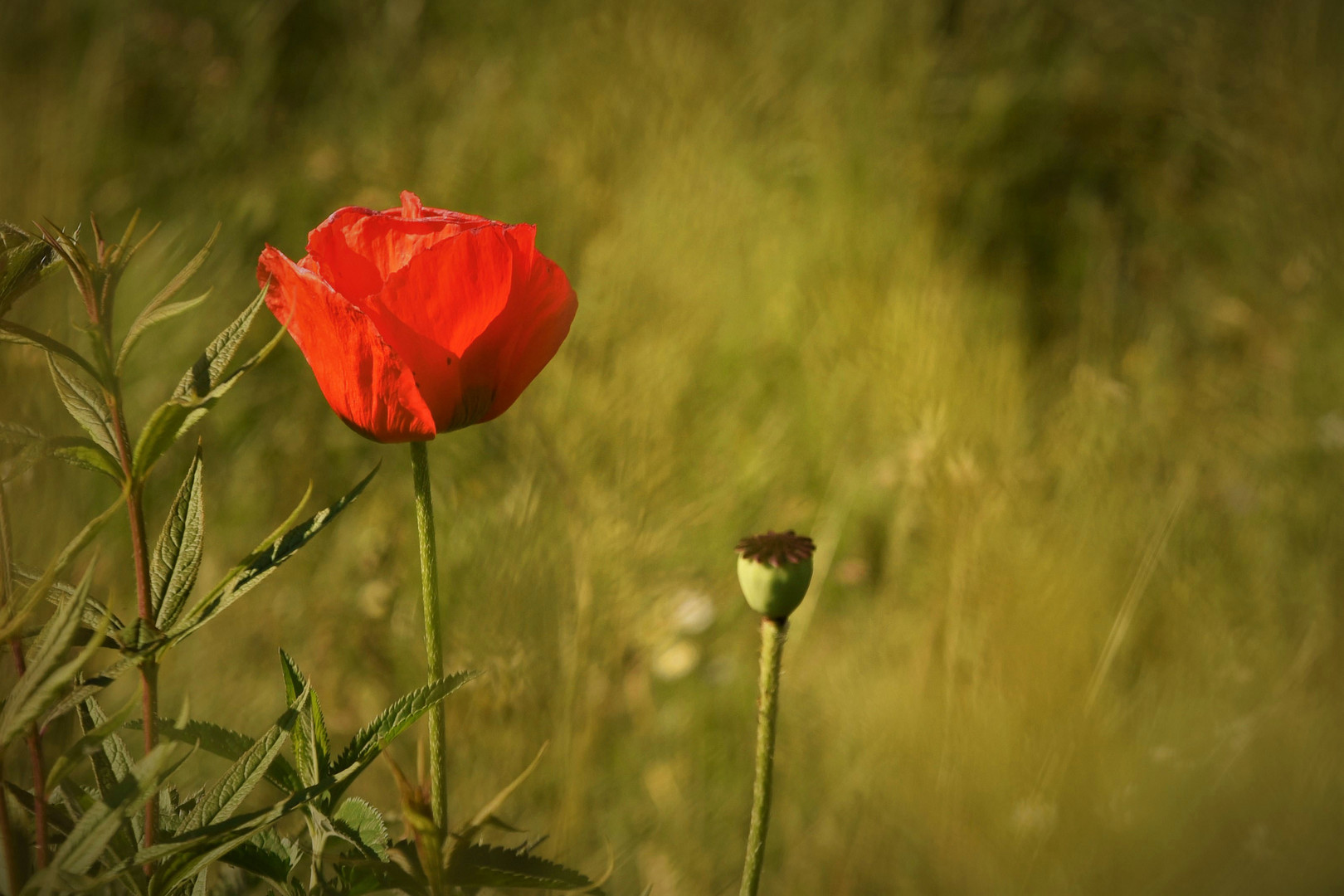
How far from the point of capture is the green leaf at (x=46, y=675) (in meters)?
0.22

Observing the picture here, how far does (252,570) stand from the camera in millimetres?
276

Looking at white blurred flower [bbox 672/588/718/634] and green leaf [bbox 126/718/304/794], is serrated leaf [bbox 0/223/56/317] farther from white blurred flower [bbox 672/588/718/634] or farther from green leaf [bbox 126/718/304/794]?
white blurred flower [bbox 672/588/718/634]

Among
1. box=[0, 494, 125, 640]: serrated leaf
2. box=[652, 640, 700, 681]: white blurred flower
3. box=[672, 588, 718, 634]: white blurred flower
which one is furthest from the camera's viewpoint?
box=[652, 640, 700, 681]: white blurred flower

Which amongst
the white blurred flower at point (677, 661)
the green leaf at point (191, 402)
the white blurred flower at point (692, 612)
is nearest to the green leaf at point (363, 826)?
the green leaf at point (191, 402)

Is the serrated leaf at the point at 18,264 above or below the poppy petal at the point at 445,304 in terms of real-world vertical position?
below

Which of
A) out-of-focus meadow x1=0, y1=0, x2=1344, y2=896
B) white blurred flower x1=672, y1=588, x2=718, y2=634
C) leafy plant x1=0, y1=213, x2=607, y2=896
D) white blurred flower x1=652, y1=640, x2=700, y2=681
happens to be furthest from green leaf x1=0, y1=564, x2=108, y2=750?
white blurred flower x1=652, y1=640, x2=700, y2=681

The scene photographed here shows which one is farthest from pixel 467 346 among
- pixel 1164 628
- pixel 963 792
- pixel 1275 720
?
pixel 1164 628

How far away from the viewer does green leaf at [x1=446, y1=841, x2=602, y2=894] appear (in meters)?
0.26

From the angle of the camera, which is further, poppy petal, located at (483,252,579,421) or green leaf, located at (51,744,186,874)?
poppy petal, located at (483,252,579,421)

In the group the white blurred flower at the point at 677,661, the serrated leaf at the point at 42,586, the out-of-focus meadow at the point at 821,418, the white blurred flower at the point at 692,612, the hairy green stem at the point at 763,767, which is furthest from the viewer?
the white blurred flower at the point at 677,661

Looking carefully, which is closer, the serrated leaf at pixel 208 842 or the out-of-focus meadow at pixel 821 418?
the serrated leaf at pixel 208 842

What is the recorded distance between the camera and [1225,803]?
0.55 meters

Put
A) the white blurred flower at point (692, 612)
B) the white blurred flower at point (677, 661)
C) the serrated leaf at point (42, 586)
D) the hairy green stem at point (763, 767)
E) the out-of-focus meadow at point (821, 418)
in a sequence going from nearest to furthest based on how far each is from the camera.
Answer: the serrated leaf at point (42, 586), the hairy green stem at point (763, 767), the out-of-focus meadow at point (821, 418), the white blurred flower at point (692, 612), the white blurred flower at point (677, 661)

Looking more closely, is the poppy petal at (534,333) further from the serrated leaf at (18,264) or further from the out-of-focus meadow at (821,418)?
the out-of-focus meadow at (821,418)
